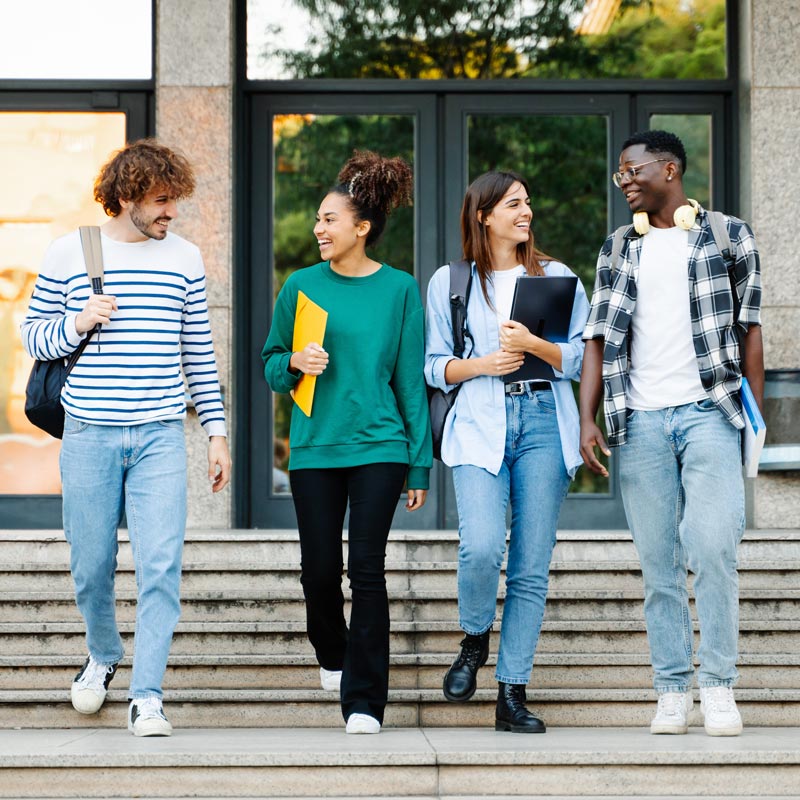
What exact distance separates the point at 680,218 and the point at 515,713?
1.88 m

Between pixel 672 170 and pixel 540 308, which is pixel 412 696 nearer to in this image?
pixel 540 308

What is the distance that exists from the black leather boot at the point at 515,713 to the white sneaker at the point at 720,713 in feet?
1.99

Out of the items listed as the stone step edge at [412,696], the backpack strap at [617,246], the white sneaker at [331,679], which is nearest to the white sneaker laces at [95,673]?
the stone step edge at [412,696]

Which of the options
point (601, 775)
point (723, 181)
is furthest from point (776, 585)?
point (723, 181)

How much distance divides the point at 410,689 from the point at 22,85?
16.2ft

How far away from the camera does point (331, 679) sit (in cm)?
525

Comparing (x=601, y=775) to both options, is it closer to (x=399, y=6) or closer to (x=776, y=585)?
(x=776, y=585)

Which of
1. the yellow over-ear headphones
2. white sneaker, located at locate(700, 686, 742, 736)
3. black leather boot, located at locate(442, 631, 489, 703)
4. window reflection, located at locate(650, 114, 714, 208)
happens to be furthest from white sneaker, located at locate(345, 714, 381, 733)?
window reflection, located at locate(650, 114, 714, 208)

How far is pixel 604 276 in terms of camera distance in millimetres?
5020

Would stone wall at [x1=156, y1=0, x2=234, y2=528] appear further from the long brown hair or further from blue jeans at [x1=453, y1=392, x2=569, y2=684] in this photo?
blue jeans at [x1=453, y1=392, x2=569, y2=684]

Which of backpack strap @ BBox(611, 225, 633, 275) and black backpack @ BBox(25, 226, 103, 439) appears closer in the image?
black backpack @ BBox(25, 226, 103, 439)

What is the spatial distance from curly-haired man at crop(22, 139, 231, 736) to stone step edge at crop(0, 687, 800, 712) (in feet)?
1.75

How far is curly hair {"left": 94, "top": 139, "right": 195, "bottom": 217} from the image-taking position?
4852 mm

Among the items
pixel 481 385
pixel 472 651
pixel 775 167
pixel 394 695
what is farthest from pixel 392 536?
pixel 775 167
